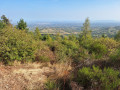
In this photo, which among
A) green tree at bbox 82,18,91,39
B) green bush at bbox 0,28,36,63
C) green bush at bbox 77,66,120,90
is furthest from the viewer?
green tree at bbox 82,18,91,39

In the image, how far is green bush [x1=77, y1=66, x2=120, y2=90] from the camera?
2278mm

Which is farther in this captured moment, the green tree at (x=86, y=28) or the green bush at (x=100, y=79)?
the green tree at (x=86, y=28)

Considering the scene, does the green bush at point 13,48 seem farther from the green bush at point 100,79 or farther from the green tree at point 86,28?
the green tree at point 86,28

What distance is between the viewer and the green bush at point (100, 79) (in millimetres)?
2278

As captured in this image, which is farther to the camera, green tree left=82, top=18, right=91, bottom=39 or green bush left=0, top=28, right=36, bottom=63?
green tree left=82, top=18, right=91, bottom=39

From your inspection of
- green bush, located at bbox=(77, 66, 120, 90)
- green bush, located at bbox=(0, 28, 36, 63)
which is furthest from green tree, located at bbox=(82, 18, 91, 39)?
green bush, located at bbox=(77, 66, 120, 90)

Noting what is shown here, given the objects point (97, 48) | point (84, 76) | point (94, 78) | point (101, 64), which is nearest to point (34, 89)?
point (84, 76)

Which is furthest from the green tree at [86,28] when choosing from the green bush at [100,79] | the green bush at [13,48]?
the green bush at [100,79]

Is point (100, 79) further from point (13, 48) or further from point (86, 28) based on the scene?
point (86, 28)

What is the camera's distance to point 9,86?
324cm

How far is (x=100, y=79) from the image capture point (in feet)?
8.01

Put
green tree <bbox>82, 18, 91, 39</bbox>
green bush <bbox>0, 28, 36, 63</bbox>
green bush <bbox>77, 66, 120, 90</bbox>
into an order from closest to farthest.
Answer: green bush <bbox>77, 66, 120, 90</bbox> → green bush <bbox>0, 28, 36, 63</bbox> → green tree <bbox>82, 18, 91, 39</bbox>

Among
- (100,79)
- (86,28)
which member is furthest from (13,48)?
(86,28)

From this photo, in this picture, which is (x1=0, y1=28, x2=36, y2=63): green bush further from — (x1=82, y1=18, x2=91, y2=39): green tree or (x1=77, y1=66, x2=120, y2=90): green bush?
(x1=82, y1=18, x2=91, y2=39): green tree
